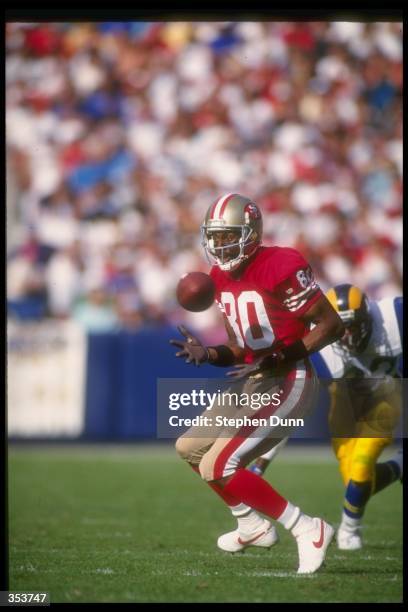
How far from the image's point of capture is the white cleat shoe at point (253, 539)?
13.1 feet

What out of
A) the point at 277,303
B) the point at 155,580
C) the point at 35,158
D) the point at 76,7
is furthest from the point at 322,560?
the point at 35,158

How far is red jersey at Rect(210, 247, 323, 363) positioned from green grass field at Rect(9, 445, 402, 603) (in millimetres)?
896

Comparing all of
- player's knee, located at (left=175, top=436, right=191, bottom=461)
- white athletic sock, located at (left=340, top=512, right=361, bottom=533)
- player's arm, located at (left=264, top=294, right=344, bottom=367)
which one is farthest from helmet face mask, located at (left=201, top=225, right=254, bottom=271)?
white athletic sock, located at (left=340, top=512, right=361, bottom=533)

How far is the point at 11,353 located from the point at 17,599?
5.65 meters

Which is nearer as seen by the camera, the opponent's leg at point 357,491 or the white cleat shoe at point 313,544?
the white cleat shoe at point 313,544

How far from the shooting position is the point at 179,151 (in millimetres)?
10445

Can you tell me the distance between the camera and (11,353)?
8.91m

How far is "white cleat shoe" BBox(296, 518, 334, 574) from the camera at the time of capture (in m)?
3.84

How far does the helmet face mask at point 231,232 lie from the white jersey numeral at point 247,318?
137 millimetres

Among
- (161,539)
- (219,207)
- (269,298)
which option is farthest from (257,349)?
(161,539)

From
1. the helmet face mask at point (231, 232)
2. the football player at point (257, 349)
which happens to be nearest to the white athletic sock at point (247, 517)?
the football player at point (257, 349)

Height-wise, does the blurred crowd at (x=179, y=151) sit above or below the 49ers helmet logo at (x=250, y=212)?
above

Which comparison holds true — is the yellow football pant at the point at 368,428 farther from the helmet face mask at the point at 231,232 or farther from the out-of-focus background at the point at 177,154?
the out-of-focus background at the point at 177,154

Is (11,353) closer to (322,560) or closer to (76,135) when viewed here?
(76,135)
